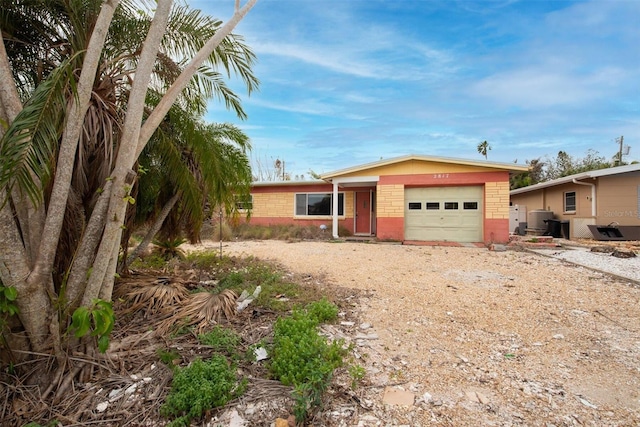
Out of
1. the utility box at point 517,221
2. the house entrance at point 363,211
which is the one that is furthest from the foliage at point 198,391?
the utility box at point 517,221

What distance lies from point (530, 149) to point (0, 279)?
41.4 meters

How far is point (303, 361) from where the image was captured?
8.19ft

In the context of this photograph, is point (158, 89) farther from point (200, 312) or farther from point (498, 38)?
point (498, 38)

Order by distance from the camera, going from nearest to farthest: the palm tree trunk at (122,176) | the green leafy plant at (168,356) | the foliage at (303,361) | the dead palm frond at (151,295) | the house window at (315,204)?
the foliage at (303,361) → the palm tree trunk at (122,176) → the green leafy plant at (168,356) → the dead palm frond at (151,295) → the house window at (315,204)

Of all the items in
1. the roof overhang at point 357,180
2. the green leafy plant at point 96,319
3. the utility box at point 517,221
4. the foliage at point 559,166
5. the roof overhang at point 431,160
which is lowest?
the green leafy plant at point 96,319

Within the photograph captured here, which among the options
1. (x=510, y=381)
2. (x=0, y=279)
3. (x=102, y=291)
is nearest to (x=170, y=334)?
(x=102, y=291)

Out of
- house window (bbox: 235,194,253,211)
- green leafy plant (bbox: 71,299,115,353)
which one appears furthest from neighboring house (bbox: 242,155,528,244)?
green leafy plant (bbox: 71,299,115,353)

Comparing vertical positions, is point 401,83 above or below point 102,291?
above

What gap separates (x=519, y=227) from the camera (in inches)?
700

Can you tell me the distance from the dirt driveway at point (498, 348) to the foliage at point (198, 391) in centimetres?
99

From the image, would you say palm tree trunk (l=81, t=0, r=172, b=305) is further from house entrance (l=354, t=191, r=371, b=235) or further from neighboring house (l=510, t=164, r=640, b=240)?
neighboring house (l=510, t=164, r=640, b=240)

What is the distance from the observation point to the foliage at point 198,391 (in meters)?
2.11

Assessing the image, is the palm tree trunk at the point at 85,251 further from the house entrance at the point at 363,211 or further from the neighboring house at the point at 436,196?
the house entrance at the point at 363,211

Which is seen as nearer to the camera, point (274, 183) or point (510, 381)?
point (510, 381)
